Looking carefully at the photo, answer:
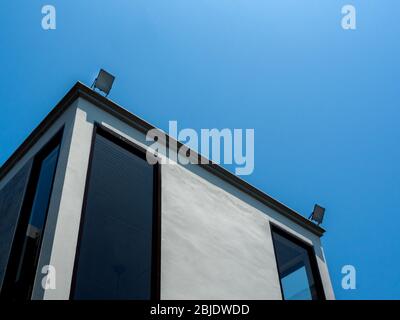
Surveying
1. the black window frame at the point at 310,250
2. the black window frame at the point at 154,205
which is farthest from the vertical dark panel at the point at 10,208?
the black window frame at the point at 310,250

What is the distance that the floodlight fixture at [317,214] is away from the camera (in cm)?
1127

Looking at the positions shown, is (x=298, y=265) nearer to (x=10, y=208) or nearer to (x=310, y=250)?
(x=310, y=250)

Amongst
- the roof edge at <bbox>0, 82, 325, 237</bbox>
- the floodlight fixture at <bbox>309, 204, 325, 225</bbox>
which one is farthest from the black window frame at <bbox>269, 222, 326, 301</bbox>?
the floodlight fixture at <bbox>309, 204, 325, 225</bbox>

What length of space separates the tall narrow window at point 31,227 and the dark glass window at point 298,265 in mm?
5252

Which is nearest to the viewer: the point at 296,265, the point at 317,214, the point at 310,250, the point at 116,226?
the point at 116,226

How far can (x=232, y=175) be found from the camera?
9500 mm

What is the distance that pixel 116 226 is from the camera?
714 cm

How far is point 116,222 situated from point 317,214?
20.7 ft

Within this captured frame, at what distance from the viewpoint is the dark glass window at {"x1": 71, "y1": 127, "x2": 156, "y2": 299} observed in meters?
6.07

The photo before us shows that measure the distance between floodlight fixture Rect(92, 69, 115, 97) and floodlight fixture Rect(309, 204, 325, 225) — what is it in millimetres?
6681

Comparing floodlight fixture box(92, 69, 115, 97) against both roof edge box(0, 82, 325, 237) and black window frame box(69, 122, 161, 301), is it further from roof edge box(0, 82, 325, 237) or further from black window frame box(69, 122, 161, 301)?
black window frame box(69, 122, 161, 301)

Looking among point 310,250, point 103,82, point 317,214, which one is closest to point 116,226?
point 103,82

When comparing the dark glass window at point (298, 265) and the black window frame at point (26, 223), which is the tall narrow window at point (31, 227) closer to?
the black window frame at point (26, 223)
